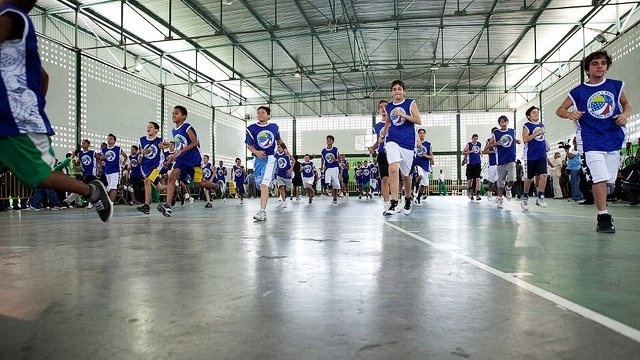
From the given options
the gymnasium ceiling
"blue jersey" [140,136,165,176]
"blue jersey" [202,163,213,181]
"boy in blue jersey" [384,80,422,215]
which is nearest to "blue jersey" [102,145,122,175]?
"blue jersey" [140,136,165,176]

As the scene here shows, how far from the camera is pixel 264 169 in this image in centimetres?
697

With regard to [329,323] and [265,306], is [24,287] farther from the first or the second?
[329,323]

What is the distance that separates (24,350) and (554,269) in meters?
2.25

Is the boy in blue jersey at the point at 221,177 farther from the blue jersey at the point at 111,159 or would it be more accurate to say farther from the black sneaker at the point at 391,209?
the black sneaker at the point at 391,209

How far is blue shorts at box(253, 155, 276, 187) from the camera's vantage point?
22.7 feet

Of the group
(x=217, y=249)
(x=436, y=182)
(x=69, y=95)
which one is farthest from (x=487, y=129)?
(x=217, y=249)

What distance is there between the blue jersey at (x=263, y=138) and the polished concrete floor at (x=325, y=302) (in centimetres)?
399

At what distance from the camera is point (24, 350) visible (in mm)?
1193

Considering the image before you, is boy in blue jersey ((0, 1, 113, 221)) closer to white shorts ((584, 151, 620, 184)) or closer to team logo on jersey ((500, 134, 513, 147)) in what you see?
white shorts ((584, 151, 620, 184))

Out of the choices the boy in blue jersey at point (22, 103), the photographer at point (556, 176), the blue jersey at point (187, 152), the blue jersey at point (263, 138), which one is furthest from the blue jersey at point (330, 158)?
the boy in blue jersey at point (22, 103)

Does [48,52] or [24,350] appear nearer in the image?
[24,350]

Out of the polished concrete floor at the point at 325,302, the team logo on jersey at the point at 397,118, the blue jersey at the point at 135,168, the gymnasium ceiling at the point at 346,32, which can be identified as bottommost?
the polished concrete floor at the point at 325,302

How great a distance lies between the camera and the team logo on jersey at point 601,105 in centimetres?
459

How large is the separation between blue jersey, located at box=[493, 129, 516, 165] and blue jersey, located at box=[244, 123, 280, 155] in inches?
218
